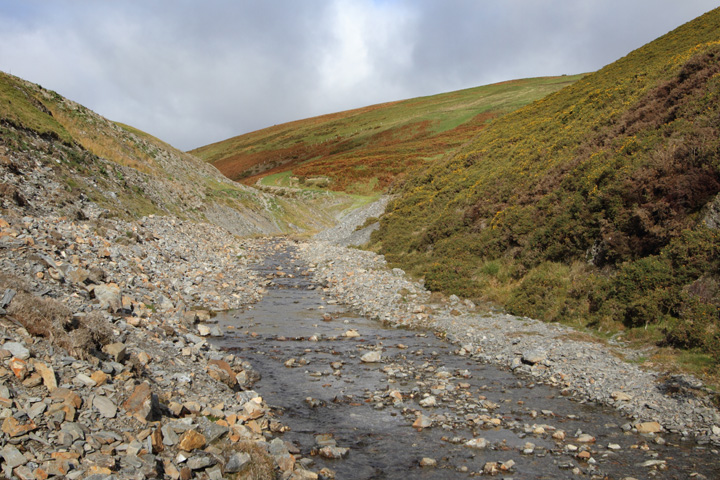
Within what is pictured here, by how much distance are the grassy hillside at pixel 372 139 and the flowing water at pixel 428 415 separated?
228 ft

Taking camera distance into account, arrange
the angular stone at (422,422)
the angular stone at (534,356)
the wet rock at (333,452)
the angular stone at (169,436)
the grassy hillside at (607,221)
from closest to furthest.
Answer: the angular stone at (169,436), the wet rock at (333,452), the angular stone at (422,422), the angular stone at (534,356), the grassy hillside at (607,221)

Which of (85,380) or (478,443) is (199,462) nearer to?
(85,380)

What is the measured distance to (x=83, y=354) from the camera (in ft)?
27.4

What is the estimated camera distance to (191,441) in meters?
7.44

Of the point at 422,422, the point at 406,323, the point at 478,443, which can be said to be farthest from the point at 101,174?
the point at 478,443

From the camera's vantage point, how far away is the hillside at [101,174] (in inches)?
861

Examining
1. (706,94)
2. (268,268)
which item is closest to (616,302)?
(706,94)

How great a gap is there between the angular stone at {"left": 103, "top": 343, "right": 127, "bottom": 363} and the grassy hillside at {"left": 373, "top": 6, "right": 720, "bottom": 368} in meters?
14.6

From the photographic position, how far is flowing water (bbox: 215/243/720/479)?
8.39 m

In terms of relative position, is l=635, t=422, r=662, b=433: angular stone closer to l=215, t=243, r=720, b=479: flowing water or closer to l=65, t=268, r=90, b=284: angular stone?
l=215, t=243, r=720, b=479: flowing water

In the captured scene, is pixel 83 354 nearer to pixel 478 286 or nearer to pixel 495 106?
pixel 478 286

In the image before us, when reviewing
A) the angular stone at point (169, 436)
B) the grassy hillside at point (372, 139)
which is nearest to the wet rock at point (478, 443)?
the angular stone at point (169, 436)

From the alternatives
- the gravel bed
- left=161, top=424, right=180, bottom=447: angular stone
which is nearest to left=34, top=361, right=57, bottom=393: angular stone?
left=161, top=424, right=180, bottom=447: angular stone

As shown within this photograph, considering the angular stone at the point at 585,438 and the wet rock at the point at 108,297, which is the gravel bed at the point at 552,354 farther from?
the wet rock at the point at 108,297
